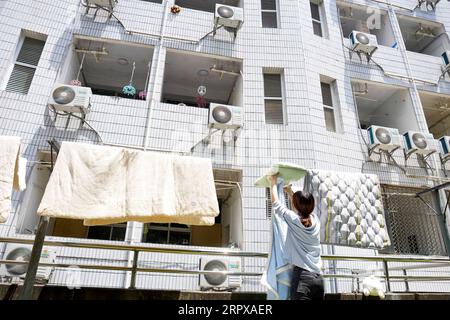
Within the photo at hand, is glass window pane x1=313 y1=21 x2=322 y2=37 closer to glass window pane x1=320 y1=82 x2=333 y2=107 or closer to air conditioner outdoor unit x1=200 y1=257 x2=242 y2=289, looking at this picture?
glass window pane x1=320 y1=82 x2=333 y2=107

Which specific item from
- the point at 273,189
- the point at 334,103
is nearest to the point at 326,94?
the point at 334,103

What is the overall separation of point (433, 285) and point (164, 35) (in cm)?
918

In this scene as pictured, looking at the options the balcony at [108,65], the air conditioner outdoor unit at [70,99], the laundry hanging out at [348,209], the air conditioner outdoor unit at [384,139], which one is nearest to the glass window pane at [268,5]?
the balcony at [108,65]

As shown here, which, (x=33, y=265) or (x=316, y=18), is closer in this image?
(x=33, y=265)

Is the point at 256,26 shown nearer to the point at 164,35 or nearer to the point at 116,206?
the point at 164,35

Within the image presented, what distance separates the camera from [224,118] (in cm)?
727

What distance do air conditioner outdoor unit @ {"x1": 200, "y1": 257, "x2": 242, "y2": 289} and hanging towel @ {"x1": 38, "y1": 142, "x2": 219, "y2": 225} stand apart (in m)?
2.23

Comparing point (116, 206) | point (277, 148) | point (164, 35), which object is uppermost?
point (164, 35)

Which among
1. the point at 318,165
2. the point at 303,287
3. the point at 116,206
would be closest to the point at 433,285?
the point at 318,165

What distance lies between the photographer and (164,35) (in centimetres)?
830

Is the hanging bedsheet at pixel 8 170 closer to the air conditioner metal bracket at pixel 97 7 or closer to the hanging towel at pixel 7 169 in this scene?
the hanging towel at pixel 7 169

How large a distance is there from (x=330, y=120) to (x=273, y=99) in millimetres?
1732

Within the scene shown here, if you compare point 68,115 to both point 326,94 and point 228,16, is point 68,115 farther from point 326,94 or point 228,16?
point 326,94

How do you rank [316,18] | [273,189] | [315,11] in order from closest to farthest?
[273,189] < [316,18] < [315,11]
